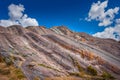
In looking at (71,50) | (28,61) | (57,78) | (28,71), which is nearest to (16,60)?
(28,61)

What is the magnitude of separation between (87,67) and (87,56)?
25.9ft

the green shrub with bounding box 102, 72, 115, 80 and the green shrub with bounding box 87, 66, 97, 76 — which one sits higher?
the green shrub with bounding box 87, 66, 97, 76

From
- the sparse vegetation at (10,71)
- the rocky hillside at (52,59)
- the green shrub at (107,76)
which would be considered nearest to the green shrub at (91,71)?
the rocky hillside at (52,59)

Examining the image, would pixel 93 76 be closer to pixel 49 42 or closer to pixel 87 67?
pixel 87 67

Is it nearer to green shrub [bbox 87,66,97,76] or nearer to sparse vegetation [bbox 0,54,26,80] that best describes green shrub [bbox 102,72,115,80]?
green shrub [bbox 87,66,97,76]

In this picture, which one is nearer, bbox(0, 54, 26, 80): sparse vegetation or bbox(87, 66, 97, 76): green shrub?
bbox(0, 54, 26, 80): sparse vegetation

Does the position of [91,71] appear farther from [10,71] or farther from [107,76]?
[10,71]

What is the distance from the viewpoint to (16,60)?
51031 millimetres

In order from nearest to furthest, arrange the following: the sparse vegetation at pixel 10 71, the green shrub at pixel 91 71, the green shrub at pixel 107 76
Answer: the sparse vegetation at pixel 10 71 < the green shrub at pixel 107 76 < the green shrub at pixel 91 71

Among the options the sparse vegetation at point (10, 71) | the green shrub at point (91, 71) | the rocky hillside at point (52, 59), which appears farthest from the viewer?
the green shrub at point (91, 71)

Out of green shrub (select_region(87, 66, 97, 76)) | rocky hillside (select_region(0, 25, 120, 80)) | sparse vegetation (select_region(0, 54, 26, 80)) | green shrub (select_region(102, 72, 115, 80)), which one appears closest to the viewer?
sparse vegetation (select_region(0, 54, 26, 80))

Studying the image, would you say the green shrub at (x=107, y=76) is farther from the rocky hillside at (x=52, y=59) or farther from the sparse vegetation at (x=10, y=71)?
the sparse vegetation at (x=10, y=71)

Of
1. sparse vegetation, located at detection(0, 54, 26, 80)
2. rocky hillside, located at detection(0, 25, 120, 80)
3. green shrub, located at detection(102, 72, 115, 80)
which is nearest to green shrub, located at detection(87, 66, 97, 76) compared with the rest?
rocky hillside, located at detection(0, 25, 120, 80)

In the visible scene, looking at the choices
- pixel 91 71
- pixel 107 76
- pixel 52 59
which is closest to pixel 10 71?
pixel 52 59
